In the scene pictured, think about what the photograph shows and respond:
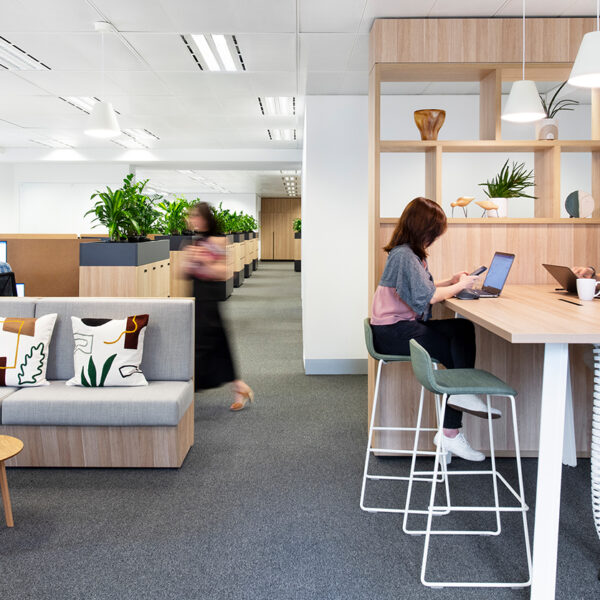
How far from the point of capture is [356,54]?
428 centimetres

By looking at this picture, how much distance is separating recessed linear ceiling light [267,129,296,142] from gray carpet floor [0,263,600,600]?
5361 mm

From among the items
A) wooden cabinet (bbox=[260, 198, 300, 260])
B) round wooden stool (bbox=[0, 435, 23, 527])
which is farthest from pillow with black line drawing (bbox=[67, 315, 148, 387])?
wooden cabinet (bbox=[260, 198, 300, 260])

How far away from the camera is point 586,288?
2600mm

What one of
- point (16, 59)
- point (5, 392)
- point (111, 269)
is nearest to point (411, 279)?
point (5, 392)

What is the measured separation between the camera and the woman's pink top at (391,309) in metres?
2.85

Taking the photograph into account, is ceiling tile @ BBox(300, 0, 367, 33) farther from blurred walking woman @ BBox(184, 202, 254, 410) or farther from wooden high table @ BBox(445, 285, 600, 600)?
wooden high table @ BBox(445, 285, 600, 600)

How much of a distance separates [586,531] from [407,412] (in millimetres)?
1118

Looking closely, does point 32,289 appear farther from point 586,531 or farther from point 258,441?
point 586,531

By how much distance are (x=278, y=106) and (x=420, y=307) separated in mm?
4412

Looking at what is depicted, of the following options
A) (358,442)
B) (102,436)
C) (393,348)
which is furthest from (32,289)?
(393,348)

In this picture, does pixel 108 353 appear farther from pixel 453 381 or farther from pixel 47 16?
pixel 47 16

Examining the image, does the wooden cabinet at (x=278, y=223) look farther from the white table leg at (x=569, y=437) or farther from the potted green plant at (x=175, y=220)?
the white table leg at (x=569, y=437)

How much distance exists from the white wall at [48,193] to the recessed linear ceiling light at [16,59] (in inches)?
234

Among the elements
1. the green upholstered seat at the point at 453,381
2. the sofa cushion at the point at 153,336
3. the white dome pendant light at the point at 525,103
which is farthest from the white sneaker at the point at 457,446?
the white dome pendant light at the point at 525,103
